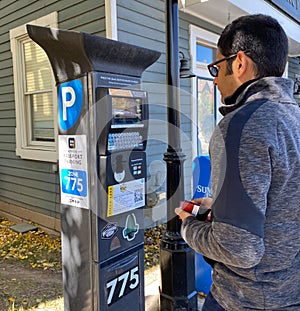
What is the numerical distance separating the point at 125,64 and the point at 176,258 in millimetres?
1324

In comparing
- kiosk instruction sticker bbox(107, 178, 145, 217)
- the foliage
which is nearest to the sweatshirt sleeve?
kiosk instruction sticker bbox(107, 178, 145, 217)

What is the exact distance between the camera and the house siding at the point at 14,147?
13.0 feet

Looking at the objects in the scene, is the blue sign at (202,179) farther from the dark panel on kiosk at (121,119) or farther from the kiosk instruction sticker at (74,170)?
the kiosk instruction sticker at (74,170)

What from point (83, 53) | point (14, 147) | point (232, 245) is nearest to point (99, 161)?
point (83, 53)

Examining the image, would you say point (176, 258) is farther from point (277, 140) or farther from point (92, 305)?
point (277, 140)

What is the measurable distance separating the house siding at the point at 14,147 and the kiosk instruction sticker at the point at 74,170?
2321mm

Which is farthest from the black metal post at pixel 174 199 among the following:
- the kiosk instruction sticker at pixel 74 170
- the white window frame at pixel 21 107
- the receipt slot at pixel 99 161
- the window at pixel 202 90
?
the white window frame at pixel 21 107

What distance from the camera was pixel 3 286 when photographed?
3178 millimetres

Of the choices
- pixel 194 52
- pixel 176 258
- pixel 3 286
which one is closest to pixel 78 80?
pixel 176 258

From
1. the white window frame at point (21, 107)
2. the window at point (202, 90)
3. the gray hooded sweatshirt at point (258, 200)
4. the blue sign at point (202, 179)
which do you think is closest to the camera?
the gray hooded sweatshirt at point (258, 200)

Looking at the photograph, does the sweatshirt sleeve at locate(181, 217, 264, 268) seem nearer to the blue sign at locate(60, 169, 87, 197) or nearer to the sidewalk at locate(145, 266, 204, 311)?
the blue sign at locate(60, 169, 87, 197)

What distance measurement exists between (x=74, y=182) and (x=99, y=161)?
22 cm

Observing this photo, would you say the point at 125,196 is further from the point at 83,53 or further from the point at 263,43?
the point at 263,43

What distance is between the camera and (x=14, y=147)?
5.22 meters
